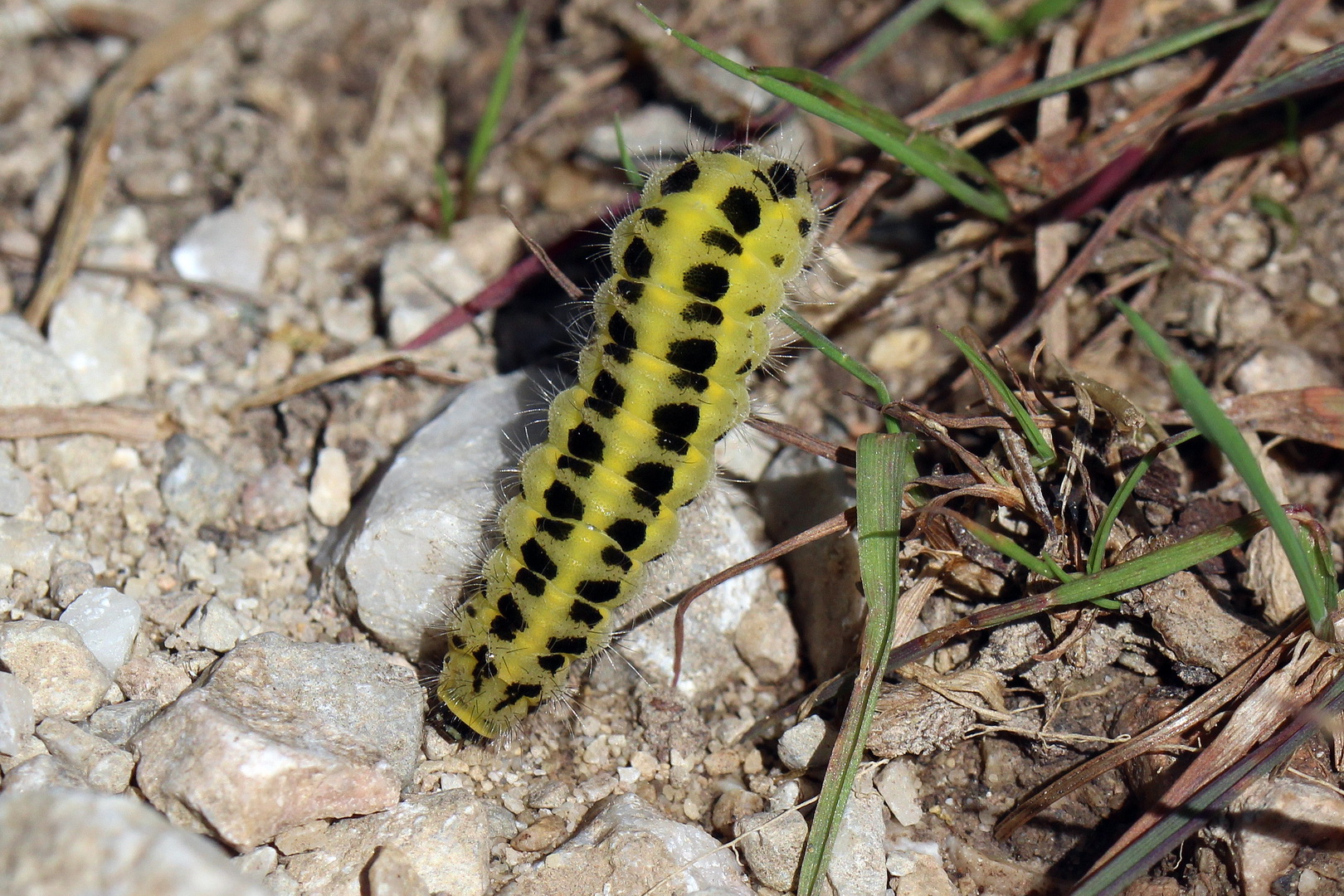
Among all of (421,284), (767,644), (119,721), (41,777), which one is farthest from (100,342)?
(767,644)

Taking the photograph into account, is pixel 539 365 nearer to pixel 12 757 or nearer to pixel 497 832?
pixel 497 832

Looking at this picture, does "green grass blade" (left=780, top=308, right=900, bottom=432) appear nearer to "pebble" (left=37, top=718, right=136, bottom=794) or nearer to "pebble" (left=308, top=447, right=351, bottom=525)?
"pebble" (left=308, top=447, right=351, bottom=525)

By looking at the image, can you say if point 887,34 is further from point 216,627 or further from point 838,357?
point 216,627

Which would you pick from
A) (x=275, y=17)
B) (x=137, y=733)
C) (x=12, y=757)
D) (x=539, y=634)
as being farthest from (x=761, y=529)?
(x=275, y=17)

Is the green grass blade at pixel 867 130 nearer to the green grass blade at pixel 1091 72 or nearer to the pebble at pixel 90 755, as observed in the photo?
the green grass blade at pixel 1091 72

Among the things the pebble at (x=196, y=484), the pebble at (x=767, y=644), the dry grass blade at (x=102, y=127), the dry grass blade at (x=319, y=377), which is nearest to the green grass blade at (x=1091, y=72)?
the pebble at (x=767, y=644)

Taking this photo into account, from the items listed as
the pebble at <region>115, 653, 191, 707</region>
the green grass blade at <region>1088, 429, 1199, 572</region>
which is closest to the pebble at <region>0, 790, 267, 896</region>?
the pebble at <region>115, 653, 191, 707</region>

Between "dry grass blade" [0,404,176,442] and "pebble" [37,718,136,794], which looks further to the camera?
"dry grass blade" [0,404,176,442]
